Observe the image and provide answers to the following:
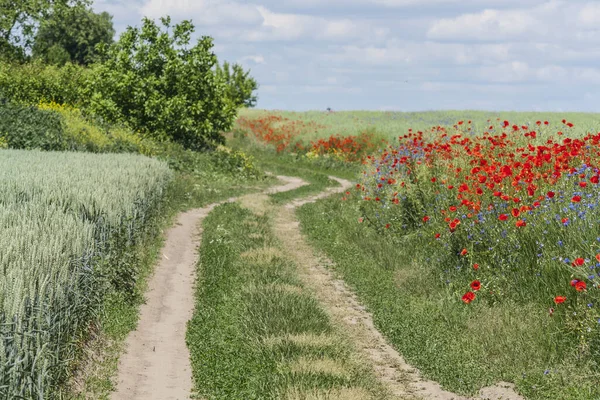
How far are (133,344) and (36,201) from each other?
8.80 feet

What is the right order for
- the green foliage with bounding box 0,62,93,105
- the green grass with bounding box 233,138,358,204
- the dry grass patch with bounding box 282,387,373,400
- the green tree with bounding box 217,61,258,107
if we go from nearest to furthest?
the dry grass patch with bounding box 282,387,373,400, the green grass with bounding box 233,138,358,204, the green foliage with bounding box 0,62,93,105, the green tree with bounding box 217,61,258,107

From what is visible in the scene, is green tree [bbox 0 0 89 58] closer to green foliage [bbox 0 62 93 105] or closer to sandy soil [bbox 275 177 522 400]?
green foliage [bbox 0 62 93 105]

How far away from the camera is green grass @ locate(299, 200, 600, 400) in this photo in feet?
24.5

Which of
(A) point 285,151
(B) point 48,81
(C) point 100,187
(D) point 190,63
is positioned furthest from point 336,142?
(C) point 100,187

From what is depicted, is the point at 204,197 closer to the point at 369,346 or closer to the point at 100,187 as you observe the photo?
the point at 100,187

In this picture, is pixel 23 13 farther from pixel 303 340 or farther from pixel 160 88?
pixel 303 340

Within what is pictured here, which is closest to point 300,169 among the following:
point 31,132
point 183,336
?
point 31,132

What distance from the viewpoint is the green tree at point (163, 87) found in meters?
29.8

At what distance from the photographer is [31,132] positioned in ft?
78.6

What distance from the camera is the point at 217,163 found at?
28031 millimetres

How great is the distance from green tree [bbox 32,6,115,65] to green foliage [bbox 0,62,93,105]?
30.1 m

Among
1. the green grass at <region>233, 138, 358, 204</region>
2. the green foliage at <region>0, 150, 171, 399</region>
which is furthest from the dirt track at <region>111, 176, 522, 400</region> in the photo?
the green grass at <region>233, 138, 358, 204</region>

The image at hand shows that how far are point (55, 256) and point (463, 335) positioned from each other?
496 cm

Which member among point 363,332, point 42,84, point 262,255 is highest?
point 42,84
